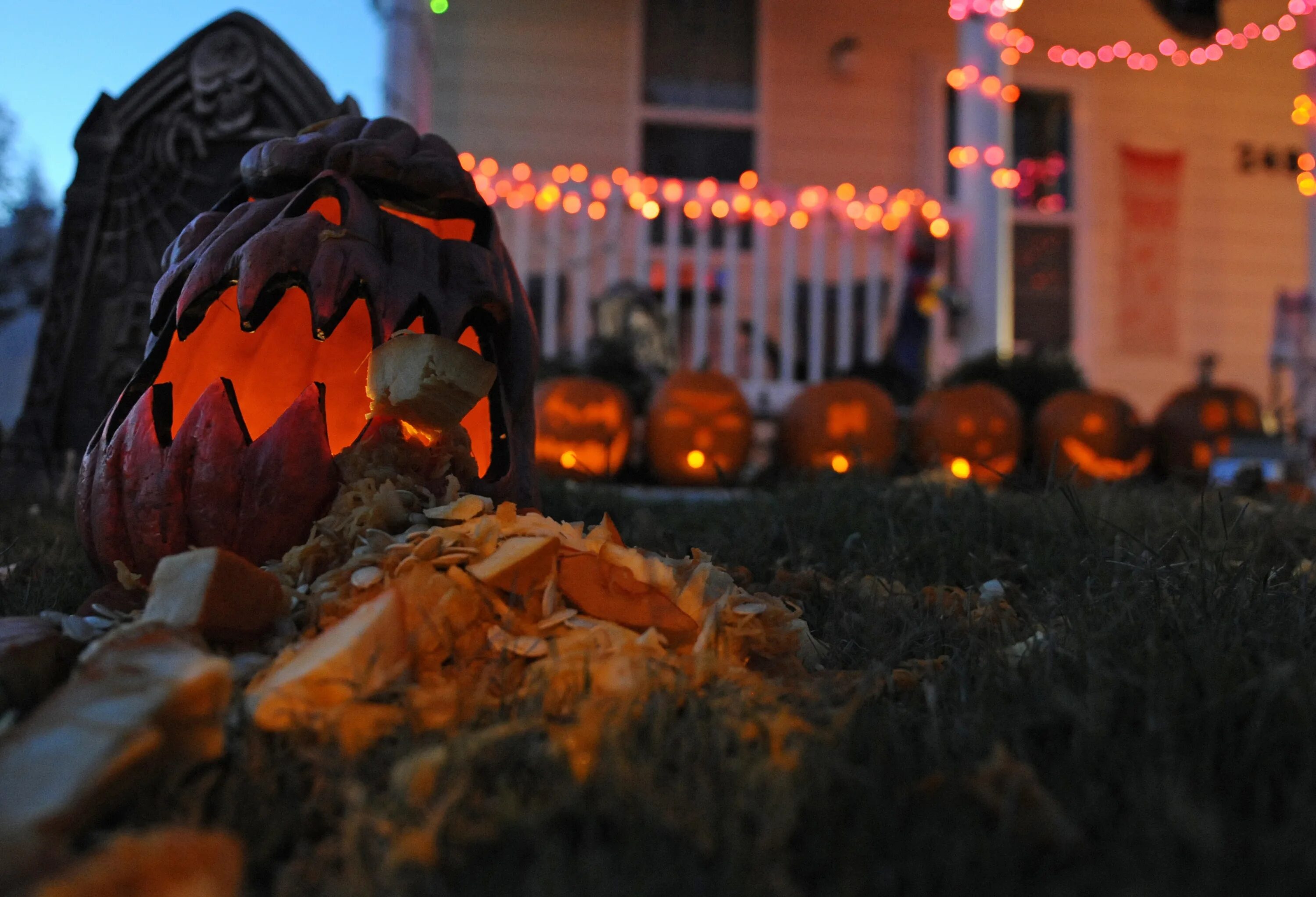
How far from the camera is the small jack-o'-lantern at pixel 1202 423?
12.7 ft

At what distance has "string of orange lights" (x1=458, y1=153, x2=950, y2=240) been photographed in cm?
467

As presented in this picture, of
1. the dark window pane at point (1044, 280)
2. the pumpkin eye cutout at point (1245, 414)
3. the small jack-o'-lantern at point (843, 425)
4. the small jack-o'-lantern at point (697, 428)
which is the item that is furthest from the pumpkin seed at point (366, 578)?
the dark window pane at point (1044, 280)

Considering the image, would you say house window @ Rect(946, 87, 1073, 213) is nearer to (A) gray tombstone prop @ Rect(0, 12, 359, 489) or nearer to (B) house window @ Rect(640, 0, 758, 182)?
(B) house window @ Rect(640, 0, 758, 182)

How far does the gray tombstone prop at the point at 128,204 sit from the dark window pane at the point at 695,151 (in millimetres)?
3995

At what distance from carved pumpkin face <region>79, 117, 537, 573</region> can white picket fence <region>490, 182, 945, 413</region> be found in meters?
2.92

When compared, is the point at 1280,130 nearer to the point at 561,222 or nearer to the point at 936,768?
the point at 561,222

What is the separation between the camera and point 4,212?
5359mm

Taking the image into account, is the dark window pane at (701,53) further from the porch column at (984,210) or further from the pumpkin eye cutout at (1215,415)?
the pumpkin eye cutout at (1215,415)

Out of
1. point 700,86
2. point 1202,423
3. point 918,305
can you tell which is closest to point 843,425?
point 918,305

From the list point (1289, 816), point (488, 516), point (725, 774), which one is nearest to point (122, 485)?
point (488, 516)

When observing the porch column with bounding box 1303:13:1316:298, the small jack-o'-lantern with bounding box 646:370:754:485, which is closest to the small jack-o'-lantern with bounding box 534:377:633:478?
the small jack-o'-lantern with bounding box 646:370:754:485

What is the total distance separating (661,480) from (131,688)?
3.09 m

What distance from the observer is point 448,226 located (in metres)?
1.43

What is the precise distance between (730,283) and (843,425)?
144cm
